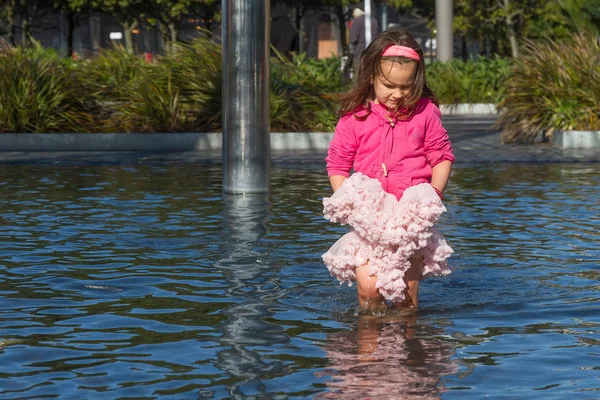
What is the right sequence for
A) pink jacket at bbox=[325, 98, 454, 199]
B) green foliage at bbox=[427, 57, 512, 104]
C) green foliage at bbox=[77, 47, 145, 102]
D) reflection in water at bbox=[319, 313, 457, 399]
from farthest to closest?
green foliage at bbox=[427, 57, 512, 104], green foliage at bbox=[77, 47, 145, 102], pink jacket at bbox=[325, 98, 454, 199], reflection in water at bbox=[319, 313, 457, 399]

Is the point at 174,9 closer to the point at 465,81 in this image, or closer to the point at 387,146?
the point at 465,81

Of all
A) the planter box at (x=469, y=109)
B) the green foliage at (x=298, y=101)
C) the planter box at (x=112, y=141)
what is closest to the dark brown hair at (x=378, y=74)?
the planter box at (x=112, y=141)

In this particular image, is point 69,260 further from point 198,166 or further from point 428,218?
point 198,166

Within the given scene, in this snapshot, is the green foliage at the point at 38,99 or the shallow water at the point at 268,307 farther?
the green foliage at the point at 38,99

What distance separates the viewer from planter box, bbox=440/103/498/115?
1094 inches

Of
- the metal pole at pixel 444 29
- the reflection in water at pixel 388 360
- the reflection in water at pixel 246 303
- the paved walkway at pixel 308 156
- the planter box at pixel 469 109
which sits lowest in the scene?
the reflection in water at pixel 388 360

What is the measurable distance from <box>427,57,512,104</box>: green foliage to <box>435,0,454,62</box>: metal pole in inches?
63.5

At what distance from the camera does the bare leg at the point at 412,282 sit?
6.42 m

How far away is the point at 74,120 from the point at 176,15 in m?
28.4

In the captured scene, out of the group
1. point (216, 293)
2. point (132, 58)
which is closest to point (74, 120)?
point (132, 58)

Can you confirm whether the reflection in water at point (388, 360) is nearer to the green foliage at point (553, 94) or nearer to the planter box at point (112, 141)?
the planter box at point (112, 141)

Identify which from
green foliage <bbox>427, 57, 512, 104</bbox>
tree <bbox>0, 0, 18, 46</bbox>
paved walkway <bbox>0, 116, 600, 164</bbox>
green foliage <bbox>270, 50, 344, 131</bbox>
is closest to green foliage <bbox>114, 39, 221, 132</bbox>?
green foliage <bbox>270, 50, 344, 131</bbox>

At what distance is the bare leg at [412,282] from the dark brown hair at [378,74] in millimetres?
730

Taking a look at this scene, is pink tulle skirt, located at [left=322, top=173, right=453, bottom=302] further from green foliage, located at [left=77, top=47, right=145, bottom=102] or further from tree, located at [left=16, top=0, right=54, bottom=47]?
tree, located at [left=16, top=0, right=54, bottom=47]
